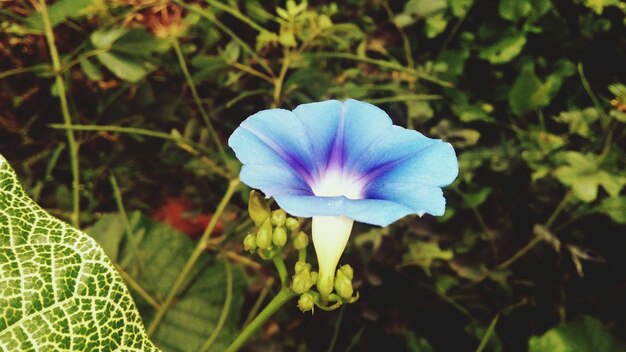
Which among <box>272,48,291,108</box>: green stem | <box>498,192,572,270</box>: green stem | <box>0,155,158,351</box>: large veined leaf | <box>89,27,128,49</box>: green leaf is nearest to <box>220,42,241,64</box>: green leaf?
<box>272,48,291,108</box>: green stem

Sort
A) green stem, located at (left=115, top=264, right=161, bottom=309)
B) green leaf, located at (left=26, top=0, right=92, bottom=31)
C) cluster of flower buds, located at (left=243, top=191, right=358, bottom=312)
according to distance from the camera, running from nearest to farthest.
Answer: cluster of flower buds, located at (left=243, top=191, right=358, bottom=312), green leaf, located at (left=26, top=0, right=92, bottom=31), green stem, located at (left=115, top=264, right=161, bottom=309)

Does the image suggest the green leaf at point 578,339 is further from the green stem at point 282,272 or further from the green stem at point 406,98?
the green stem at point 282,272

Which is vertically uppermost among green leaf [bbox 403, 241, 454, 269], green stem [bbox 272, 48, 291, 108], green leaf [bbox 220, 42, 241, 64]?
green leaf [bbox 220, 42, 241, 64]

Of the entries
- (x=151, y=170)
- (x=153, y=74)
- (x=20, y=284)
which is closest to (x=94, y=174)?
(x=151, y=170)

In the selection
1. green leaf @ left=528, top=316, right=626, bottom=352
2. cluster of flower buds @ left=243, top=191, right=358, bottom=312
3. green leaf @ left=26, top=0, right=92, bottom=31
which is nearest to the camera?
cluster of flower buds @ left=243, top=191, right=358, bottom=312

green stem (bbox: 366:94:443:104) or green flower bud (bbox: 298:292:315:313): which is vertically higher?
green flower bud (bbox: 298:292:315:313)

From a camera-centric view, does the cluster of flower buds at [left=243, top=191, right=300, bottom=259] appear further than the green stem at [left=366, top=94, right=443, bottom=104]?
No

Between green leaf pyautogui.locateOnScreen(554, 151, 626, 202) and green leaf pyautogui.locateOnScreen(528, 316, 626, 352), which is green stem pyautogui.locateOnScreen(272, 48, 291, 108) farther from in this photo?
green leaf pyautogui.locateOnScreen(528, 316, 626, 352)
